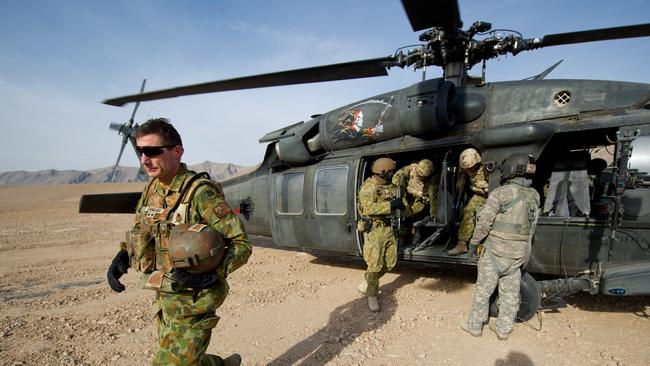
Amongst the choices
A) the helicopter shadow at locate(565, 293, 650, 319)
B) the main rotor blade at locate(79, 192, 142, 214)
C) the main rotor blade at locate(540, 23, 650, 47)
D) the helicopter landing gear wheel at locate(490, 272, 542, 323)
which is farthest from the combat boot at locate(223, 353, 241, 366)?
the main rotor blade at locate(540, 23, 650, 47)

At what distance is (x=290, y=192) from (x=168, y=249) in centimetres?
420

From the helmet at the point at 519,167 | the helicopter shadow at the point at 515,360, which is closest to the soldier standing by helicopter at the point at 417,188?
the helmet at the point at 519,167

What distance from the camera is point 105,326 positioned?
3.87 meters

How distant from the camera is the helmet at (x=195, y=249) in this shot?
68.1 inches

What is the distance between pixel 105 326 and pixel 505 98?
18.4 ft

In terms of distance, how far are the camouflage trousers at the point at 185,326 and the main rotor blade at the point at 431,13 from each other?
305 cm

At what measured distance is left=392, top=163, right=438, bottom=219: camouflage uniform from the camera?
5.67 meters

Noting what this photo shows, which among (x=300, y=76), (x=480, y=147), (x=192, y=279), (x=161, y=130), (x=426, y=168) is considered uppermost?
(x=300, y=76)

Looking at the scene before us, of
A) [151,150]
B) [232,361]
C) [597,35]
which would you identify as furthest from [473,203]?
[151,150]

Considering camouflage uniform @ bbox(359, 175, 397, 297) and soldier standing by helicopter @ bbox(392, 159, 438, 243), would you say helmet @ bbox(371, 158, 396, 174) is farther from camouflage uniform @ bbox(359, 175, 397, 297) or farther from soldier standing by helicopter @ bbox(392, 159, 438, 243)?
soldier standing by helicopter @ bbox(392, 159, 438, 243)

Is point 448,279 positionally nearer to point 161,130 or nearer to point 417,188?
point 417,188

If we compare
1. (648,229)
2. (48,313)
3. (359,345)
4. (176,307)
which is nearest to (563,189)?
(648,229)

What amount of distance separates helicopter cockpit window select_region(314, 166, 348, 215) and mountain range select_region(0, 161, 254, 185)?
444 feet

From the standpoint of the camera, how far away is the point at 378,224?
446 centimetres
